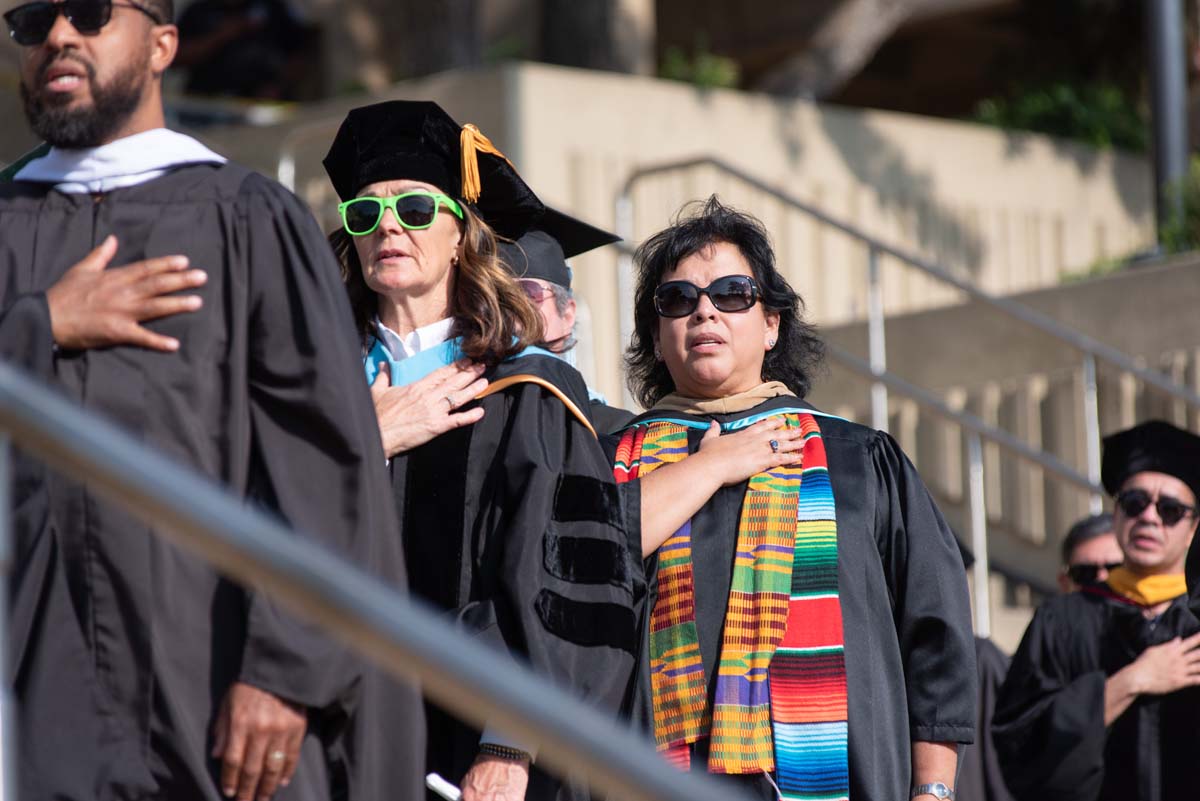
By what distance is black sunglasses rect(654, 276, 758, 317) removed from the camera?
4.08m

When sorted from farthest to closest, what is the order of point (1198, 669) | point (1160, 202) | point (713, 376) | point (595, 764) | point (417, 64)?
point (417, 64)
point (1160, 202)
point (1198, 669)
point (713, 376)
point (595, 764)

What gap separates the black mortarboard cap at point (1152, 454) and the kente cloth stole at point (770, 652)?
2.13m

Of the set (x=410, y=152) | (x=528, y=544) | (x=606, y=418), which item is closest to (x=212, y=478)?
(x=528, y=544)

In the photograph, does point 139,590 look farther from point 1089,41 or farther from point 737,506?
point 1089,41

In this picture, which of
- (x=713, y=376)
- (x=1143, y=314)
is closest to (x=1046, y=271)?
(x=1143, y=314)

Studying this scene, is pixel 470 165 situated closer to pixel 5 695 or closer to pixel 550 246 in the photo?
pixel 550 246

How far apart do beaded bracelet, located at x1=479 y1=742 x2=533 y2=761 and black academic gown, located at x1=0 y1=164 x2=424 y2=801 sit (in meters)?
0.34

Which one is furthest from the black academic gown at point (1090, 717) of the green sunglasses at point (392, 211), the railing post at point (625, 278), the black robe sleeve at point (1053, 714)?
the green sunglasses at point (392, 211)

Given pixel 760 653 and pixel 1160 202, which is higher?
pixel 1160 202

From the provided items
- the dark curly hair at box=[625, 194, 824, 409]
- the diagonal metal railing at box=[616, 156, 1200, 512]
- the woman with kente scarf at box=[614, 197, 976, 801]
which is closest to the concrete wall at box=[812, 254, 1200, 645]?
the diagonal metal railing at box=[616, 156, 1200, 512]

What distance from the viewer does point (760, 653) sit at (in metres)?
3.80

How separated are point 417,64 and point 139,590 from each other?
418 inches

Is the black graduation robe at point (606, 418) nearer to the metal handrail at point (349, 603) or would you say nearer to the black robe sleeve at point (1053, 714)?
the black robe sleeve at point (1053, 714)

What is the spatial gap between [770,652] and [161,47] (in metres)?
1.59
